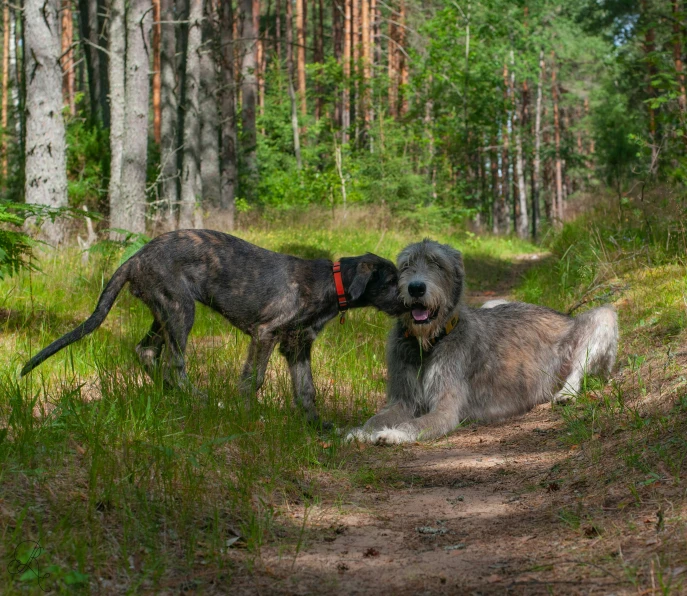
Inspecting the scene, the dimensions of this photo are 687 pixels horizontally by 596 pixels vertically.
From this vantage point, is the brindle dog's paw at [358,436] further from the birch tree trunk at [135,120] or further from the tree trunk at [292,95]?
the tree trunk at [292,95]

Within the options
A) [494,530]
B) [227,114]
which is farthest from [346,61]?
→ [494,530]

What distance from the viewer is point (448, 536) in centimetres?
371

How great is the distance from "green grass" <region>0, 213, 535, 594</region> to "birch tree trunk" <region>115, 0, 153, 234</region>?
4.85 metres

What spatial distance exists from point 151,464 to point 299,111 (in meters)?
33.4

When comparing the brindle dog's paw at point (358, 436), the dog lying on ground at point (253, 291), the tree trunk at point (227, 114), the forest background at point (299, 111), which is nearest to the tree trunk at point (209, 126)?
the forest background at point (299, 111)

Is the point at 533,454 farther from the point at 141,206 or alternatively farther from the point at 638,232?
the point at 141,206

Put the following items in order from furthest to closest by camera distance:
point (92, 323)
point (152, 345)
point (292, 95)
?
point (292, 95) → point (152, 345) → point (92, 323)

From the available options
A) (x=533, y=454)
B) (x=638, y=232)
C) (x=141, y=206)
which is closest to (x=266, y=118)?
(x=141, y=206)

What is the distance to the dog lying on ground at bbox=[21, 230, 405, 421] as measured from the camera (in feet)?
21.1

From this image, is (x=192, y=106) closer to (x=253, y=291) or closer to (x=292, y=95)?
(x=292, y=95)

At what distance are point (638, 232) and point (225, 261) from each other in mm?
6835

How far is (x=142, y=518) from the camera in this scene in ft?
11.4

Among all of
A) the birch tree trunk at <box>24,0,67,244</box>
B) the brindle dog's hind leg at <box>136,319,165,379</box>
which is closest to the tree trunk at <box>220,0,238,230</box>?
the birch tree trunk at <box>24,0,67,244</box>

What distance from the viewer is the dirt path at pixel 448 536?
120 inches
